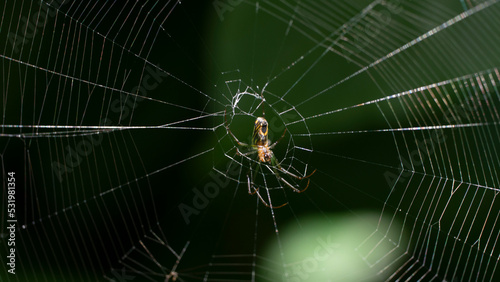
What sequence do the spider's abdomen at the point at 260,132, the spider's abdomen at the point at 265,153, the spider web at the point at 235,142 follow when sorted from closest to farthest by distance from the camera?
the spider web at the point at 235,142 < the spider's abdomen at the point at 260,132 < the spider's abdomen at the point at 265,153

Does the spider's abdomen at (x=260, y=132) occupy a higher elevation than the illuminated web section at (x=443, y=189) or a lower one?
higher

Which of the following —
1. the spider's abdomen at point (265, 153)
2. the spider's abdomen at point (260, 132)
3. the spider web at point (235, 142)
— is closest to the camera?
the spider web at point (235, 142)

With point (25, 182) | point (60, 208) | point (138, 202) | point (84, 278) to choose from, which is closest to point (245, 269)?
point (138, 202)

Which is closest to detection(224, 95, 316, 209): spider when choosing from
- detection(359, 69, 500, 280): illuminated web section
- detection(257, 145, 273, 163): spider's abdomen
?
detection(257, 145, 273, 163): spider's abdomen

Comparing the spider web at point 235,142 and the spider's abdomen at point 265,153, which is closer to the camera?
the spider web at point 235,142

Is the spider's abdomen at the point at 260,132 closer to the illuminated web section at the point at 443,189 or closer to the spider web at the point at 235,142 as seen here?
the spider web at the point at 235,142

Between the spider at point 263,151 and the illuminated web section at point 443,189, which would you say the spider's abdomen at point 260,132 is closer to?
the spider at point 263,151

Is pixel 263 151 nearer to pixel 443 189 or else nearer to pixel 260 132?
pixel 260 132

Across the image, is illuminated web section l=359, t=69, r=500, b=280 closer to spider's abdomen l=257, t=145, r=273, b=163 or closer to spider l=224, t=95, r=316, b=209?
spider l=224, t=95, r=316, b=209

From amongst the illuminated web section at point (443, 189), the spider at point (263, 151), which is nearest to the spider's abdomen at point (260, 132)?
the spider at point (263, 151)
